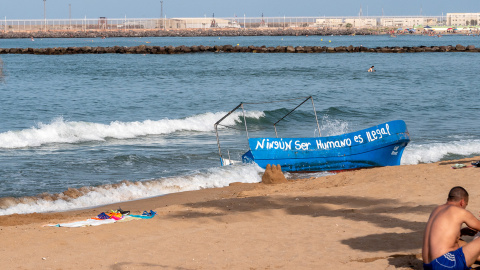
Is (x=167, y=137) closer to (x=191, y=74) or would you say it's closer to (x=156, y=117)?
(x=156, y=117)

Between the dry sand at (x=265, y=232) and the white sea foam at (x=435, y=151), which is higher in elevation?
the dry sand at (x=265, y=232)

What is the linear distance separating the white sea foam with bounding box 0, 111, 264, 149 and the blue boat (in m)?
8.39

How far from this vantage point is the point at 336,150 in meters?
16.3

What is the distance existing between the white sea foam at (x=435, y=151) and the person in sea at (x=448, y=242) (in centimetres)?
1194

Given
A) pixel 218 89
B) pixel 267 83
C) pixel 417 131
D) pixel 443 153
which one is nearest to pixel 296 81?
pixel 267 83

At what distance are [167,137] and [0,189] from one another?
9305 millimetres

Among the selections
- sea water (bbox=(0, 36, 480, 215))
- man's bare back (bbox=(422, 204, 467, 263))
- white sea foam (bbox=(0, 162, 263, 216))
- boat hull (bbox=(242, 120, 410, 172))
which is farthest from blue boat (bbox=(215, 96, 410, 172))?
man's bare back (bbox=(422, 204, 467, 263))

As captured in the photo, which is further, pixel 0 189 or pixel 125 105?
pixel 125 105

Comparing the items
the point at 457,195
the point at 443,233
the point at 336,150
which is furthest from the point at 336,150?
the point at 443,233

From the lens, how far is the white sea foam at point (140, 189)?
13.0 meters

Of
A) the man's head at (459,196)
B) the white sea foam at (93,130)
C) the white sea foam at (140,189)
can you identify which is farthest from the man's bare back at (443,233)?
the white sea foam at (93,130)

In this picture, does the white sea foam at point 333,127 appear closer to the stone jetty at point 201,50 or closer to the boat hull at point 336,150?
the boat hull at point 336,150

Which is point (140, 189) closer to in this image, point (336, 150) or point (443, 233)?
point (336, 150)

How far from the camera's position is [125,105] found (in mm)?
32312
